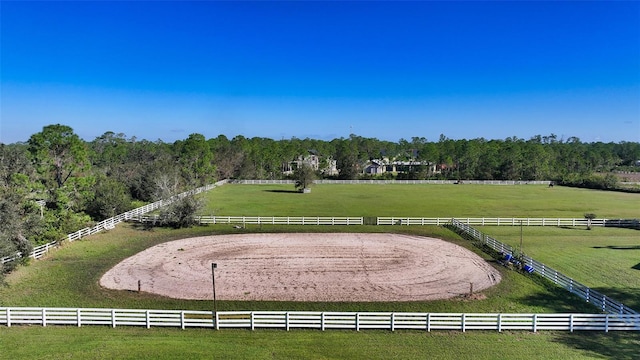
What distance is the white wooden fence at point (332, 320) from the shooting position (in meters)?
16.5

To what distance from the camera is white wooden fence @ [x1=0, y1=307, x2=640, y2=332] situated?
1655cm

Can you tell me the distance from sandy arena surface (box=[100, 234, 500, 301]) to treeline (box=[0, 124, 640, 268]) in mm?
8237

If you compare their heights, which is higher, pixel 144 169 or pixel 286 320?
pixel 144 169

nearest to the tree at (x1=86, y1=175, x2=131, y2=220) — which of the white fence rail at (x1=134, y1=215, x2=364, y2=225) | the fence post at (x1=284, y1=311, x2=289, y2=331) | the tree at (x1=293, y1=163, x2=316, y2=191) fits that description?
the white fence rail at (x1=134, y1=215, x2=364, y2=225)

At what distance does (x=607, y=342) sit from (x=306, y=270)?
1538 centimetres

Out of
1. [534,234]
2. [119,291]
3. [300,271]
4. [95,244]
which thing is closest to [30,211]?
[95,244]

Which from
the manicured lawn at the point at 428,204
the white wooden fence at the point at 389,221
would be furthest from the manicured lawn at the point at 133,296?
the manicured lawn at the point at 428,204

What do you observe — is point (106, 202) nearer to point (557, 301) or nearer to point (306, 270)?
point (306, 270)

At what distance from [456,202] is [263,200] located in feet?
94.1

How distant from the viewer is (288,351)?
14688mm

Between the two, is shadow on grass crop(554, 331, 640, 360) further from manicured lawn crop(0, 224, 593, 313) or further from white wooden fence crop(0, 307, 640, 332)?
manicured lawn crop(0, 224, 593, 313)

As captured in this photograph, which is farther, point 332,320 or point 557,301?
point 557,301

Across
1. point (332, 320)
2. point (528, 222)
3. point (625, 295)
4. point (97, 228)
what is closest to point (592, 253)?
point (625, 295)

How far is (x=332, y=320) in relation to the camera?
17.0 metres
